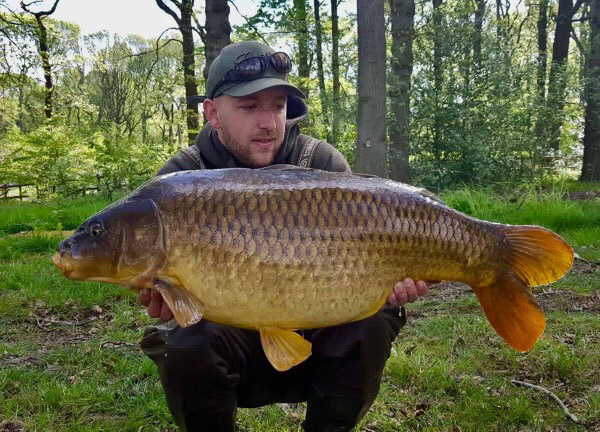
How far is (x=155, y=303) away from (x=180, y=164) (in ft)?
2.16

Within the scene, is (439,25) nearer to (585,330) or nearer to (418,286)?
(585,330)

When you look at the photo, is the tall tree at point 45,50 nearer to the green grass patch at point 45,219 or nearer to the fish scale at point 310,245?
the green grass patch at point 45,219

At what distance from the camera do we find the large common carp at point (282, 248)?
4.17ft

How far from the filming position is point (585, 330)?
2.41m

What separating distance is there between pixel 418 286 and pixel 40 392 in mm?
1477

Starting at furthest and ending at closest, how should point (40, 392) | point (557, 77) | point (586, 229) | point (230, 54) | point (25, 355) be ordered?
point (557, 77) → point (586, 229) → point (25, 355) → point (40, 392) → point (230, 54)

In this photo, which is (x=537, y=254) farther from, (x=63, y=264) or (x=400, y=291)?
(x=63, y=264)

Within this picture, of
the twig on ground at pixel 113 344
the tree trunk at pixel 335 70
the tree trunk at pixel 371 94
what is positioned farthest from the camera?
the tree trunk at pixel 335 70

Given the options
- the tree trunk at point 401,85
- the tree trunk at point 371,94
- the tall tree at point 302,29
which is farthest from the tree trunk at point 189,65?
the tree trunk at point 371,94

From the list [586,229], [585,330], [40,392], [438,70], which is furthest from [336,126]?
[40,392]

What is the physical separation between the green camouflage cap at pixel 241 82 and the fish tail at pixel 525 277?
0.87 m

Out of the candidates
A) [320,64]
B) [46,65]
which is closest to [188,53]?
[320,64]

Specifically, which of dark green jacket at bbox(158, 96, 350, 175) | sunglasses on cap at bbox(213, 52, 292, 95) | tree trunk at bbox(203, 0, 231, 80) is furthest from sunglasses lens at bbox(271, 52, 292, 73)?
tree trunk at bbox(203, 0, 231, 80)

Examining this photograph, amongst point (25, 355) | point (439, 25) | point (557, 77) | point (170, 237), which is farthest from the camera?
point (557, 77)
